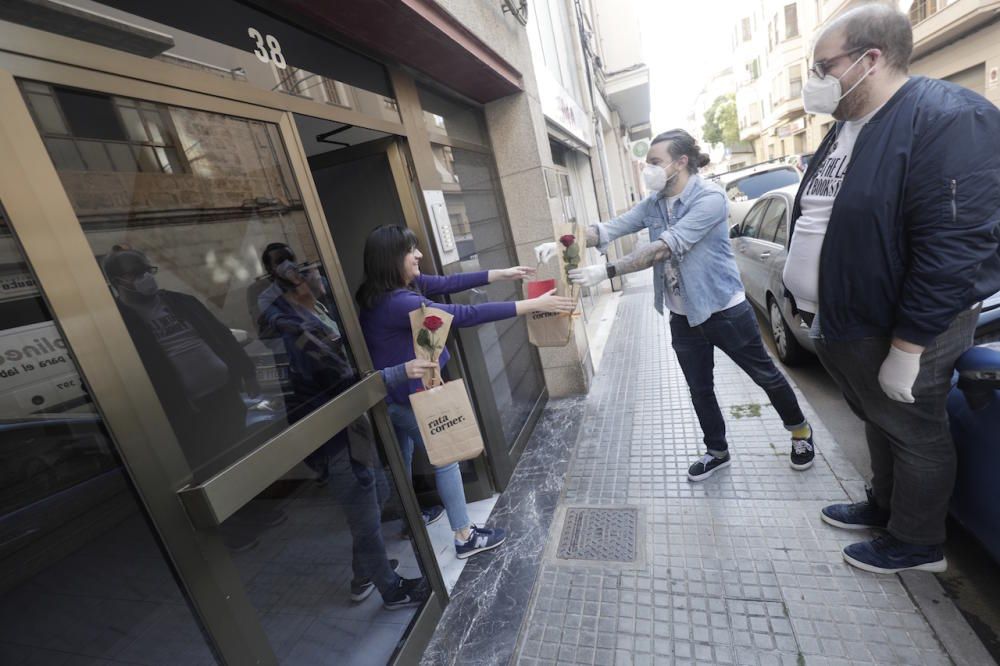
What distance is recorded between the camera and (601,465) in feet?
11.2

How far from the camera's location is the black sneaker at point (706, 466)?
9.82ft

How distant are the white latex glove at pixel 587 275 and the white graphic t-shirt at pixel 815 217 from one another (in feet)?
3.16

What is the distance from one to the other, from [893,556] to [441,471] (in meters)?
2.16

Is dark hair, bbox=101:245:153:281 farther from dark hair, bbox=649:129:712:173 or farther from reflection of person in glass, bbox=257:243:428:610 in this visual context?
dark hair, bbox=649:129:712:173

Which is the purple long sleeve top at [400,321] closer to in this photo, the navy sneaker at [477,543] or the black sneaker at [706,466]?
the navy sneaker at [477,543]

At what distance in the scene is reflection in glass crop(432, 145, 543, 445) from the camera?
338 cm

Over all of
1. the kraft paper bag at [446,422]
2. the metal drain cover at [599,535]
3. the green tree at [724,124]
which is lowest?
the metal drain cover at [599,535]

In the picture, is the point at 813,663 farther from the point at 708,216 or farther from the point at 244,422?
the point at 244,422

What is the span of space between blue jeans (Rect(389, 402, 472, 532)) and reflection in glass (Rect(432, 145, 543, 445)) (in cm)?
81

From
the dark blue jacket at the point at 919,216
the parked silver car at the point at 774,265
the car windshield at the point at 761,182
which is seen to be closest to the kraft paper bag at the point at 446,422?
the dark blue jacket at the point at 919,216

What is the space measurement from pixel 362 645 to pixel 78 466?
4.82ft

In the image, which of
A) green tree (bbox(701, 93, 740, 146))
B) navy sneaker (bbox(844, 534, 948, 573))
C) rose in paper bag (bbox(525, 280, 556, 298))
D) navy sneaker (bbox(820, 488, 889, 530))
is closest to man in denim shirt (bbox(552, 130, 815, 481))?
rose in paper bag (bbox(525, 280, 556, 298))

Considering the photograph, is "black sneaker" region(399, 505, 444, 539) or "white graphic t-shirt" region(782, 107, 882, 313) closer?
"white graphic t-shirt" region(782, 107, 882, 313)

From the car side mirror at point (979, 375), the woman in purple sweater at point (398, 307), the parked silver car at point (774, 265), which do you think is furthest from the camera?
the parked silver car at point (774, 265)
